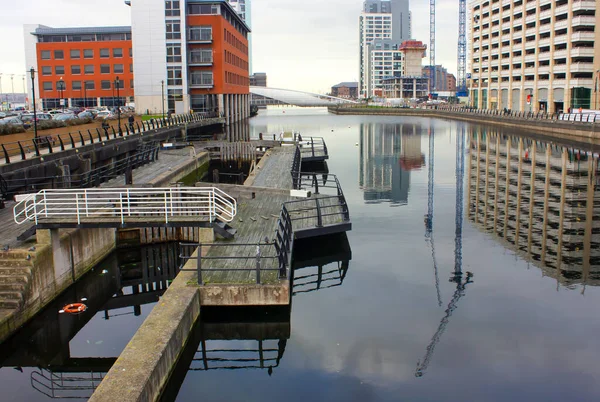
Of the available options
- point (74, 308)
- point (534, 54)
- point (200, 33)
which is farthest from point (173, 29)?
point (74, 308)

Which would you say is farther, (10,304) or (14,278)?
(14,278)

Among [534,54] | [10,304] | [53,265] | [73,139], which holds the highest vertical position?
[534,54]

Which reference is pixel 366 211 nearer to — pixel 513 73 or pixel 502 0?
pixel 513 73

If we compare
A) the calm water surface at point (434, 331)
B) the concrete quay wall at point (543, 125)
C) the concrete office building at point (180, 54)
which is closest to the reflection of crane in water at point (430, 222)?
the calm water surface at point (434, 331)

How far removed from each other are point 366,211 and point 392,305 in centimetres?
1532

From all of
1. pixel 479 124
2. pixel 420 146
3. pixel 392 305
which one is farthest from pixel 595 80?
pixel 392 305

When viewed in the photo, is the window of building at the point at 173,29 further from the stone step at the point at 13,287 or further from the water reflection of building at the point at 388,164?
the stone step at the point at 13,287

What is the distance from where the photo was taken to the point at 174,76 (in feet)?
314

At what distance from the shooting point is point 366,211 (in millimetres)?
34312

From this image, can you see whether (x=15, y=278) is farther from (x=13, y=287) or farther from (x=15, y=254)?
(x=15, y=254)

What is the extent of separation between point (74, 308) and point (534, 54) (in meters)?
118

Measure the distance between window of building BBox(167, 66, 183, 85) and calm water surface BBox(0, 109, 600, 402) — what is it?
2682 inches

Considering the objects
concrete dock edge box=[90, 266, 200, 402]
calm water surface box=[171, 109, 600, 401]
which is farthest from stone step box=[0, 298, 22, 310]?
calm water surface box=[171, 109, 600, 401]

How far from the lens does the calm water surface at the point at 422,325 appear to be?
14.2 metres
